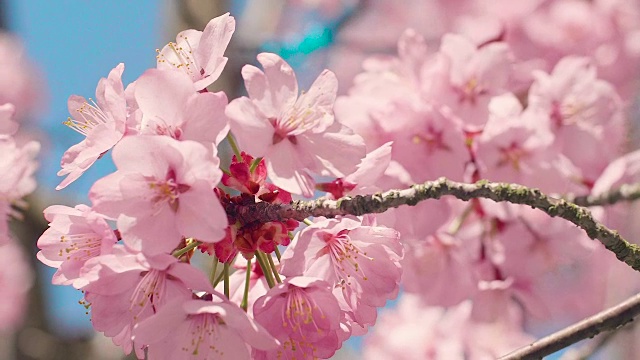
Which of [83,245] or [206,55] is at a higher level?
[206,55]

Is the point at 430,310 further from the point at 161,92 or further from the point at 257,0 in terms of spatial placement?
the point at 161,92

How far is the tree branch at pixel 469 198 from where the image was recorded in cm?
73

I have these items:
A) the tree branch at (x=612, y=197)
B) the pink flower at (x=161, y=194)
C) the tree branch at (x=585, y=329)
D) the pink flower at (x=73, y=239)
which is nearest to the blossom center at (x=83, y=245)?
the pink flower at (x=73, y=239)

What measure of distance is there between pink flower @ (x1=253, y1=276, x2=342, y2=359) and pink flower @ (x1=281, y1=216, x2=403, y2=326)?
0.04m

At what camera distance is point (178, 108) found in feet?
2.50

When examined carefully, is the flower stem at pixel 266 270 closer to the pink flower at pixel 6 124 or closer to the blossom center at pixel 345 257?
the blossom center at pixel 345 257

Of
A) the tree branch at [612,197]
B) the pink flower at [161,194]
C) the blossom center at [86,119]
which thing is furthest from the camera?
the tree branch at [612,197]

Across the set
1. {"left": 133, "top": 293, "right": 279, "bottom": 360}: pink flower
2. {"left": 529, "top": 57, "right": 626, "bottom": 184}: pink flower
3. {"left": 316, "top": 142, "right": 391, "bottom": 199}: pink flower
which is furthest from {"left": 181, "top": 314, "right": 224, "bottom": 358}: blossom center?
{"left": 529, "top": 57, "right": 626, "bottom": 184}: pink flower

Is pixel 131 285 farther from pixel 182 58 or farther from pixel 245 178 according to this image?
pixel 182 58

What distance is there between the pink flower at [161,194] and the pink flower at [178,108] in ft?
0.10

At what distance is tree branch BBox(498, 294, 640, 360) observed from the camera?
2.44 feet

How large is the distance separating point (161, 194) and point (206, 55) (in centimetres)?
21

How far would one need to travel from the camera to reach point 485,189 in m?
0.74

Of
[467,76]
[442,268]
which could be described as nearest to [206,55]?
[467,76]
